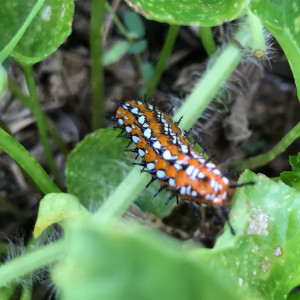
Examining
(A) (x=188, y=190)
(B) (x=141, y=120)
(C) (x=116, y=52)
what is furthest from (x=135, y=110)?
(C) (x=116, y=52)

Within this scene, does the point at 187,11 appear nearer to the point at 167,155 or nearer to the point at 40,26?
the point at 167,155

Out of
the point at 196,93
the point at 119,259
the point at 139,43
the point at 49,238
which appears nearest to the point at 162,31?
the point at 139,43

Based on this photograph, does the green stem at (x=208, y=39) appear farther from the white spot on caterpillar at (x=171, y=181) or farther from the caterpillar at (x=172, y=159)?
the white spot on caterpillar at (x=171, y=181)

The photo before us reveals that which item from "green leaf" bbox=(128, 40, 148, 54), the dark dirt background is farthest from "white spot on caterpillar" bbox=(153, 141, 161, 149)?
"green leaf" bbox=(128, 40, 148, 54)

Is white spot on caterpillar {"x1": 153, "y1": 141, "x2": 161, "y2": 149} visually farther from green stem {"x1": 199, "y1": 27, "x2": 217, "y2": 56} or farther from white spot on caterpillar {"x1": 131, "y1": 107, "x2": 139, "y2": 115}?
green stem {"x1": 199, "y1": 27, "x2": 217, "y2": 56}

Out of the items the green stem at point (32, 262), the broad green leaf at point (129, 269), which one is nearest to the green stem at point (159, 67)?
the green stem at point (32, 262)
